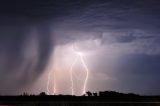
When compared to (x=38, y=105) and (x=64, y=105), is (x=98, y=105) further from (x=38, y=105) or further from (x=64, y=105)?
(x=38, y=105)

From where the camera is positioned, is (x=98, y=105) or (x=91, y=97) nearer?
(x=98, y=105)

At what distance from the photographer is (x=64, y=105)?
298 ft

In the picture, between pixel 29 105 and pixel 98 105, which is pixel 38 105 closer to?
pixel 29 105

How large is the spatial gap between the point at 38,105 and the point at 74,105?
7532mm

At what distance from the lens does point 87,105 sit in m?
91.6

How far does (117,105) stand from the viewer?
292 feet

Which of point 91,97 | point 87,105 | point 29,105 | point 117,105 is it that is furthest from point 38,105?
point 91,97

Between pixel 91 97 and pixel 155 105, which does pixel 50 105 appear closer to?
pixel 155 105

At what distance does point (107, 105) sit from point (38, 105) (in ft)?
47.6

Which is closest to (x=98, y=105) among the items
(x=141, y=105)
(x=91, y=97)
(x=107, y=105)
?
(x=107, y=105)

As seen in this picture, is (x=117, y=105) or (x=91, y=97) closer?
(x=117, y=105)

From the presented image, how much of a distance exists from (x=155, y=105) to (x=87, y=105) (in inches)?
545

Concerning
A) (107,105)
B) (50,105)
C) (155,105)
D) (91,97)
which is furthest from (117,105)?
(91,97)

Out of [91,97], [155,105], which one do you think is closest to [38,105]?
[155,105]
